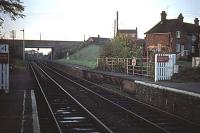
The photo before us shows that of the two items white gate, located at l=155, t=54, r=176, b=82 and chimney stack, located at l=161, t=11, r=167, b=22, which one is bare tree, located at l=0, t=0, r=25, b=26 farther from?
chimney stack, located at l=161, t=11, r=167, b=22

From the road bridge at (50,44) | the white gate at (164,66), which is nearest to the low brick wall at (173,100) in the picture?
the white gate at (164,66)

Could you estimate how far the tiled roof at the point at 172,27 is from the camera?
230 feet

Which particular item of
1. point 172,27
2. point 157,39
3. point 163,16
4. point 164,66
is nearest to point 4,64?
point 164,66

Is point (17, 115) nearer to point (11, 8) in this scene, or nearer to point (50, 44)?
point (11, 8)

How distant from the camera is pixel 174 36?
227 ft

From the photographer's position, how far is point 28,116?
1413cm

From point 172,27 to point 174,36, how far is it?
6.37 feet

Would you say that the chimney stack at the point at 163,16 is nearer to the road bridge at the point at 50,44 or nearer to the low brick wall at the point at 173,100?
the road bridge at the point at 50,44

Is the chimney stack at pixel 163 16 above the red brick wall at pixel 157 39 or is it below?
above

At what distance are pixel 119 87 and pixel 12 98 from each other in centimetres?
826

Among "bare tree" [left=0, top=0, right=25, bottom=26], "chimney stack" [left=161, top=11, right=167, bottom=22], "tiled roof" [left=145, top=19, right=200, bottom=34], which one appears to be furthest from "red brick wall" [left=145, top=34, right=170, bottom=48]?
"bare tree" [left=0, top=0, right=25, bottom=26]

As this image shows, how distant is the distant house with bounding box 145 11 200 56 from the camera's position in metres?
69.1

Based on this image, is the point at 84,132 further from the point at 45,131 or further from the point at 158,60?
the point at 158,60

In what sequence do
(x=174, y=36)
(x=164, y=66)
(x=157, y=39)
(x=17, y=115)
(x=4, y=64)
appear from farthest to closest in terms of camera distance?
(x=157, y=39)
(x=174, y=36)
(x=164, y=66)
(x=4, y=64)
(x=17, y=115)
